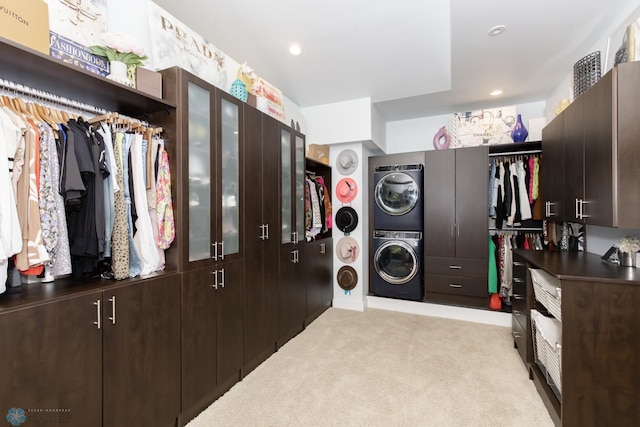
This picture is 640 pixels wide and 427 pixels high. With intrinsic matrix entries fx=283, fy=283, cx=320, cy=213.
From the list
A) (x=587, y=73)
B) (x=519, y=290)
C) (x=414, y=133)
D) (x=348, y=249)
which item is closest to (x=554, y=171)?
(x=587, y=73)

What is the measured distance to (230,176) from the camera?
209 centimetres

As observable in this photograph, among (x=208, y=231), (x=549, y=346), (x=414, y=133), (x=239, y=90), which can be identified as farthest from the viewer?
(x=414, y=133)

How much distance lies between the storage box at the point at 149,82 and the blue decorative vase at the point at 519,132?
359 cm

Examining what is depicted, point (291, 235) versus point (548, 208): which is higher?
point (548, 208)

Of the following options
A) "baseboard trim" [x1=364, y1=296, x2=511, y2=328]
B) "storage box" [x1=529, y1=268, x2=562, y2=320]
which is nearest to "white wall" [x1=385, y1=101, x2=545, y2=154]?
"baseboard trim" [x1=364, y1=296, x2=511, y2=328]

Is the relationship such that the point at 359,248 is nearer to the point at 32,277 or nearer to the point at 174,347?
the point at 174,347

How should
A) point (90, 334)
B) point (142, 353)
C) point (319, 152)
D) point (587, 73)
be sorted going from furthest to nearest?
point (319, 152) → point (587, 73) → point (142, 353) → point (90, 334)

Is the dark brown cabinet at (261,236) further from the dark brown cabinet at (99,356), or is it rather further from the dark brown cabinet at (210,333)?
the dark brown cabinet at (99,356)

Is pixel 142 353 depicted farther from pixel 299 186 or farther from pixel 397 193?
pixel 397 193

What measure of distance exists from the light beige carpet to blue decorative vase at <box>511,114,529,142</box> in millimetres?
2173

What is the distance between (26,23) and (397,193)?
343 cm

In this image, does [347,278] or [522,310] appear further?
[347,278]

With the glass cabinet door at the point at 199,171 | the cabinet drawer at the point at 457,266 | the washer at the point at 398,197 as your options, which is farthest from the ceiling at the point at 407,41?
the cabinet drawer at the point at 457,266

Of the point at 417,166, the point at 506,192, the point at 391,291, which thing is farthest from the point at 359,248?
the point at 506,192
